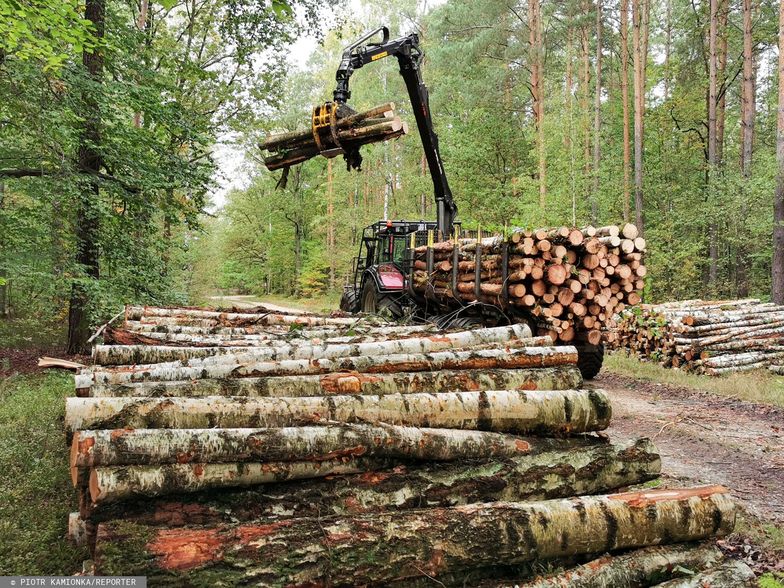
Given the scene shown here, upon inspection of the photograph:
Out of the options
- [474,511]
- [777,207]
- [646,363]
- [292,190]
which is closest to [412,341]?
[474,511]

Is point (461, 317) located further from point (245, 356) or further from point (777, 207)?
point (777, 207)

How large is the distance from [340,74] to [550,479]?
24.4 ft

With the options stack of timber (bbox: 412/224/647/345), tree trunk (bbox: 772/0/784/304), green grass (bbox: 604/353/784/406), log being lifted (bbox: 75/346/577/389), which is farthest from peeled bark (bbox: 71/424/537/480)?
tree trunk (bbox: 772/0/784/304)

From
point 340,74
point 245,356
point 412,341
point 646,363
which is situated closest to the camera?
point 245,356

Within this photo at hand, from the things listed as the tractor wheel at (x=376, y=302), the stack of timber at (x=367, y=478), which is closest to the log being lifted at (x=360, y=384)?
the stack of timber at (x=367, y=478)

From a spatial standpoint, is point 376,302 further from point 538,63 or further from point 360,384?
point 538,63

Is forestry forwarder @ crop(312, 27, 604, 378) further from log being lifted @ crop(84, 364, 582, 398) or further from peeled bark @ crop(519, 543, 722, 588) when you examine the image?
peeled bark @ crop(519, 543, 722, 588)

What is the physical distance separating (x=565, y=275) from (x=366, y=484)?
5.68m

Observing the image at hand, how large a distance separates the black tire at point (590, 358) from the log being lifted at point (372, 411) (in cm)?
514

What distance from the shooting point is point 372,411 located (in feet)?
11.2

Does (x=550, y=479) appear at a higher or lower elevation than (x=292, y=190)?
lower

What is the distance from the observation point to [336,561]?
2510 millimetres

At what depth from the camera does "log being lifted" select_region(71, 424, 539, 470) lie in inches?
105

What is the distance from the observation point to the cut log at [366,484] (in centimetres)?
266
